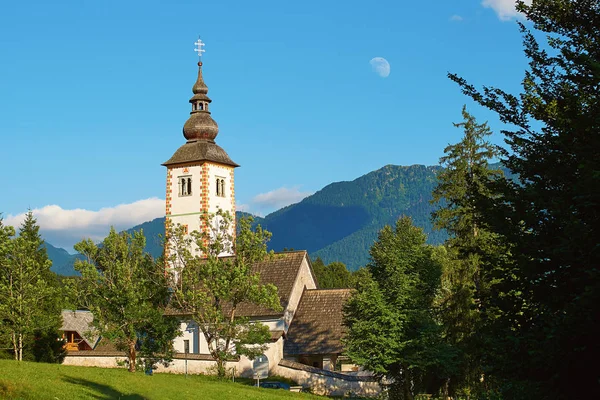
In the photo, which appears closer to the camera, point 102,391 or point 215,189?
point 102,391

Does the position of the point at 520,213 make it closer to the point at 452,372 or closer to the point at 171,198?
the point at 452,372

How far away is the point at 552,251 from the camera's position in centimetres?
1089

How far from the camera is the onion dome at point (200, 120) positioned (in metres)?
65.8

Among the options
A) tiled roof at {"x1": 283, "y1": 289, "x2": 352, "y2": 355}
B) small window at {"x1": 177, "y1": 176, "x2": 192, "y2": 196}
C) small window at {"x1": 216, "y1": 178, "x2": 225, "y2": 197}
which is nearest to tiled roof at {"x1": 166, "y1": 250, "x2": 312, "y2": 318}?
tiled roof at {"x1": 283, "y1": 289, "x2": 352, "y2": 355}

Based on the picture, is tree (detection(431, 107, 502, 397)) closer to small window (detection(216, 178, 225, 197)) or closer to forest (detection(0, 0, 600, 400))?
forest (detection(0, 0, 600, 400))

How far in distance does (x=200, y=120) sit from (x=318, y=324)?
75.4 ft

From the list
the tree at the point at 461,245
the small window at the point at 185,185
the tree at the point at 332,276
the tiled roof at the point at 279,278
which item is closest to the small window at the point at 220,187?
the small window at the point at 185,185

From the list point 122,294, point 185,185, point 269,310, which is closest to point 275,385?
point 269,310

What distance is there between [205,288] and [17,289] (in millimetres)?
12607

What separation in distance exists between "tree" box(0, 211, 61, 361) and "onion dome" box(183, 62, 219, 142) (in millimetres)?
20234

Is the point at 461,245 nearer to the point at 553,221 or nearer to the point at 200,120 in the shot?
the point at 553,221

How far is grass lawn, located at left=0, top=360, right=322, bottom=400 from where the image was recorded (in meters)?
23.8

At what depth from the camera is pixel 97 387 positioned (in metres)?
28.7

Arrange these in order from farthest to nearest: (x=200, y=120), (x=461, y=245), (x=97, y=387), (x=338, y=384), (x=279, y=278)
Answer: (x=200, y=120), (x=279, y=278), (x=338, y=384), (x=461, y=245), (x=97, y=387)
